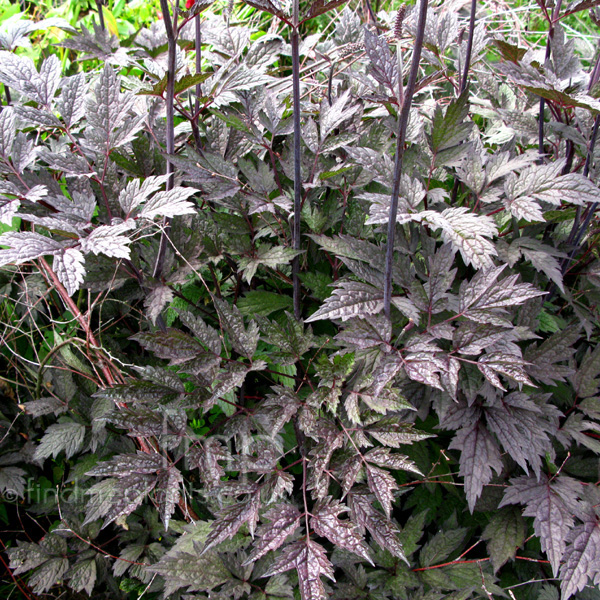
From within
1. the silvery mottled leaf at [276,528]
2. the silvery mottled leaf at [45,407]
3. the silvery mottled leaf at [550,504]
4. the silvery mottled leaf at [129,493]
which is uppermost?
the silvery mottled leaf at [129,493]

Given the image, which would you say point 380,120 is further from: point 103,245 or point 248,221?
point 103,245

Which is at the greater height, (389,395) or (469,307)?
(469,307)

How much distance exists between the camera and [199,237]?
1.40 metres

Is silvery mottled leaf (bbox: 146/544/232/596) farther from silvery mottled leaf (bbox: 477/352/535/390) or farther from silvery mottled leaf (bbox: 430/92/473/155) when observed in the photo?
silvery mottled leaf (bbox: 430/92/473/155)

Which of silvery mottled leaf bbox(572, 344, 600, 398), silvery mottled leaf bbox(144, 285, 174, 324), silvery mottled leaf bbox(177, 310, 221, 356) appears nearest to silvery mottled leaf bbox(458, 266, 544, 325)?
silvery mottled leaf bbox(572, 344, 600, 398)

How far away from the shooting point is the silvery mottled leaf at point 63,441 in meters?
1.62

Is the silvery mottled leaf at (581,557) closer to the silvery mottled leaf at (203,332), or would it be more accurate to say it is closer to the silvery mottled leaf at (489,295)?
the silvery mottled leaf at (489,295)

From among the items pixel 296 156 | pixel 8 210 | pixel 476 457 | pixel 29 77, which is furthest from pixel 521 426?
pixel 29 77

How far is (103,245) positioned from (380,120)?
0.94 metres

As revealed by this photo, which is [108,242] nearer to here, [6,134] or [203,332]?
[203,332]

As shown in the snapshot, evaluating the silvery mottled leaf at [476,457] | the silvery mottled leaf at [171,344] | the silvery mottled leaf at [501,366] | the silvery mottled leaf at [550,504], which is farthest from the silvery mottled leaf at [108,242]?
the silvery mottled leaf at [550,504]

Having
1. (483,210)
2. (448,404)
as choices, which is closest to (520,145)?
(483,210)

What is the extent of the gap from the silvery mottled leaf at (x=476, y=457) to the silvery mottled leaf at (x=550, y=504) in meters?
0.16

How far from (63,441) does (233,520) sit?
0.72 meters
